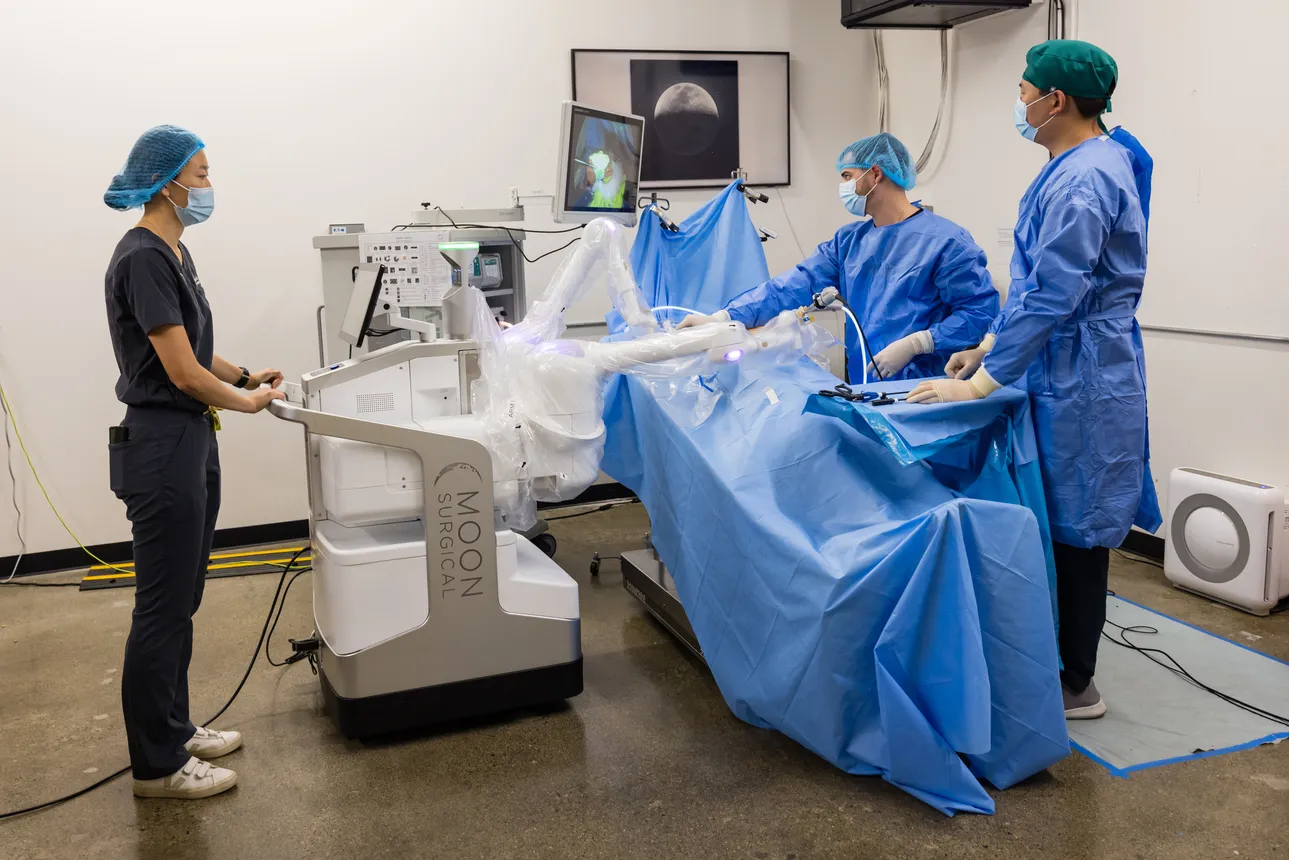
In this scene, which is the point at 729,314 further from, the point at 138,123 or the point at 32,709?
the point at 138,123

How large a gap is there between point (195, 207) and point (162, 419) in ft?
1.51

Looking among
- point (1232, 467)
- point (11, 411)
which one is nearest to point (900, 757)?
point (1232, 467)

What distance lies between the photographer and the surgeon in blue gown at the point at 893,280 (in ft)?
8.88

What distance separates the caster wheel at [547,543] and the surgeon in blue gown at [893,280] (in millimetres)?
1250

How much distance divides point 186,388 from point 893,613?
143 centimetres

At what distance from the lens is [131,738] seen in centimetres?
216

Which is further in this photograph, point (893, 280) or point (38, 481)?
point (38, 481)

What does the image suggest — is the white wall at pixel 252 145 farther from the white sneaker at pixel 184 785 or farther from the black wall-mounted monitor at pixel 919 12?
the white sneaker at pixel 184 785

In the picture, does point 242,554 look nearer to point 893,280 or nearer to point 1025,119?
point 893,280

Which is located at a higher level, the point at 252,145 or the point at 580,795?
the point at 252,145

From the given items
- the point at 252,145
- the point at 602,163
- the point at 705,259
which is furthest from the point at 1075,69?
the point at 252,145

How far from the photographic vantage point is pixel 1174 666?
2701 mm

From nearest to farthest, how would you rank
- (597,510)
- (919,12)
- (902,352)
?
(902,352)
(919,12)
(597,510)

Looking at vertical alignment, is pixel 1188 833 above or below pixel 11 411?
below
